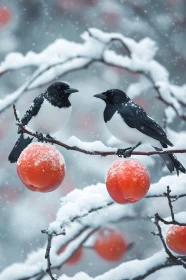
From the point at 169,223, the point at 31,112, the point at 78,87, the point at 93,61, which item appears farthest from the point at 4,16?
the point at 169,223

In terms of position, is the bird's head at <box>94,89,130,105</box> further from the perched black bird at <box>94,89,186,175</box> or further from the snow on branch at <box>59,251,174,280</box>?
the snow on branch at <box>59,251,174,280</box>

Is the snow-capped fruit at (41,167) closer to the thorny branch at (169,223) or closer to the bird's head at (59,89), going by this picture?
the thorny branch at (169,223)

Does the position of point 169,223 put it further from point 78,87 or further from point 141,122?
point 78,87

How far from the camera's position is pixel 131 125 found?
1.18 metres

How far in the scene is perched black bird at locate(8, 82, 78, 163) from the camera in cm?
114

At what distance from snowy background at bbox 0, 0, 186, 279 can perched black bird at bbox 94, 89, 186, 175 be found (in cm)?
187

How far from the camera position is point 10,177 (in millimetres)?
3807

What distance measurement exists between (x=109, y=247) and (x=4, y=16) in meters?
2.52

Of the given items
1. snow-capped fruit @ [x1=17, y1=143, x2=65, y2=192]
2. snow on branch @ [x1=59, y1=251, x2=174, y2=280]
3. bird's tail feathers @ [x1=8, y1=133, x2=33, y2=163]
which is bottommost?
snow on branch @ [x1=59, y1=251, x2=174, y2=280]

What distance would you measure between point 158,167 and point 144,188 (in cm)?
152

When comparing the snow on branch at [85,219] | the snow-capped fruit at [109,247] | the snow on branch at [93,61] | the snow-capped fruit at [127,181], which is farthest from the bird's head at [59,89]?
the snow-capped fruit at [109,247]

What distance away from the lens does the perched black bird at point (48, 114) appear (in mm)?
1142

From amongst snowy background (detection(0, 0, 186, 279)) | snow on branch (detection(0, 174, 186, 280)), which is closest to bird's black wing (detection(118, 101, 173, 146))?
snow on branch (detection(0, 174, 186, 280))

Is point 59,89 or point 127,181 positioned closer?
point 127,181
